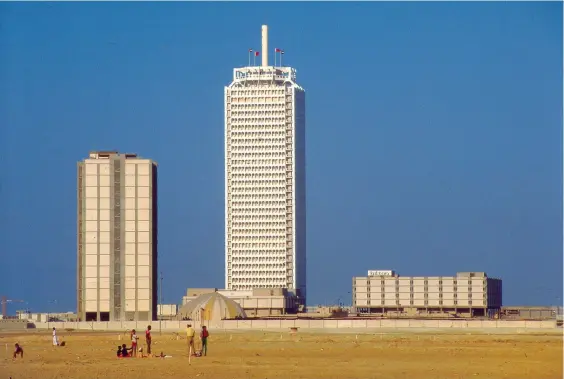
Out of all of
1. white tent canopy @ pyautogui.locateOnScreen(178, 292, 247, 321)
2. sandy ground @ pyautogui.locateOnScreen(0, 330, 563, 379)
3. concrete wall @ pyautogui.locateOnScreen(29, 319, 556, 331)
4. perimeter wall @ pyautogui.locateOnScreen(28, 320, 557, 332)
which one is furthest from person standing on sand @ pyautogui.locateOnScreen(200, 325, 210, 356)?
white tent canopy @ pyautogui.locateOnScreen(178, 292, 247, 321)

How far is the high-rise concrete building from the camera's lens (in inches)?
6683

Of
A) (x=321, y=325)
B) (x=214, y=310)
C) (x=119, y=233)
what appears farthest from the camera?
(x=214, y=310)

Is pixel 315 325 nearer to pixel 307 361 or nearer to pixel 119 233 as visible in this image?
pixel 119 233

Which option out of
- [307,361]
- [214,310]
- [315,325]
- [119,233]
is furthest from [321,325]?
[307,361]

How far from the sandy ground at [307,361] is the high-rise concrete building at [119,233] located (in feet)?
249

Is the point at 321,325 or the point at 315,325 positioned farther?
the point at 321,325

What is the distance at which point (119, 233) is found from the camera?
6693 inches

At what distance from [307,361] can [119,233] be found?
104 m

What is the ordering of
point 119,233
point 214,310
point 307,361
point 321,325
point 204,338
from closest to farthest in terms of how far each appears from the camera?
point 307,361, point 204,338, point 321,325, point 119,233, point 214,310

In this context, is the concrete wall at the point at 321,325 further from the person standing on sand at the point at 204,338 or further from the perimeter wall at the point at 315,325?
the person standing on sand at the point at 204,338

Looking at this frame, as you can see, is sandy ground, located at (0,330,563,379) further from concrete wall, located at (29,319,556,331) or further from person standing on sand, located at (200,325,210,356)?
concrete wall, located at (29,319,556,331)

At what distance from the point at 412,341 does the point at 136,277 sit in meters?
80.9

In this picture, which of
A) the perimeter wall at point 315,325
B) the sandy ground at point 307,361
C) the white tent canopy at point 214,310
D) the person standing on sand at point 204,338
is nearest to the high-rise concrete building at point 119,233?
the perimeter wall at point 315,325

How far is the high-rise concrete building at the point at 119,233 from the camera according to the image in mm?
169750
